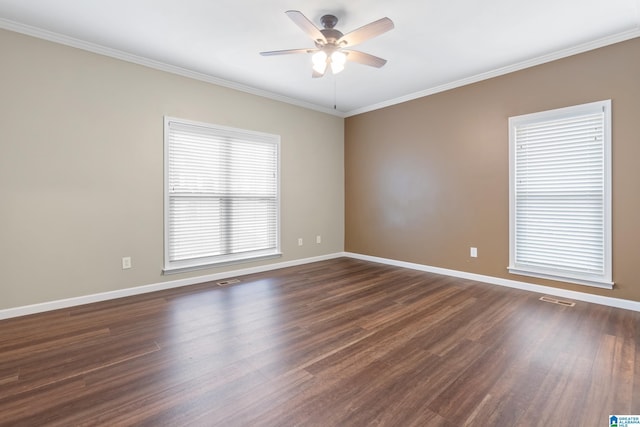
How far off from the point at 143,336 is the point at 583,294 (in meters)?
4.28

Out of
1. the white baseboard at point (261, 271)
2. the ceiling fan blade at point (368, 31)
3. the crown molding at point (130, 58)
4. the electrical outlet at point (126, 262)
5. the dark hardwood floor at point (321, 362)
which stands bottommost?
the dark hardwood floor at point (321, 362)

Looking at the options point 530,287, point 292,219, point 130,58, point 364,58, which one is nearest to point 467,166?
point 530,287

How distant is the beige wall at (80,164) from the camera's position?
2.79 meters

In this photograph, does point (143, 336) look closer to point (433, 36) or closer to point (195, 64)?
point (195, 64)

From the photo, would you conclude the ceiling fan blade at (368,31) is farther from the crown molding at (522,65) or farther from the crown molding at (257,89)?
the crown molding at (522,65)

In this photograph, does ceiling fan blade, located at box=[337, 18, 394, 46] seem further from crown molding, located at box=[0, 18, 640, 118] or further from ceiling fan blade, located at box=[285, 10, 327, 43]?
crown molding, located at box=[0, 18, 640, 118]

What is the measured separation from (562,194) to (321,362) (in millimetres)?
3207

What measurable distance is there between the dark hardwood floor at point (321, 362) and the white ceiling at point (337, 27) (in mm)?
2667

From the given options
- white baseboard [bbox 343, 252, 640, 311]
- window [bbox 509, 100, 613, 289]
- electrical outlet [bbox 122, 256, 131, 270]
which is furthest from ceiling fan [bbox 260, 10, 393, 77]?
white baseboard [bbox 343, 252, 640, 311]

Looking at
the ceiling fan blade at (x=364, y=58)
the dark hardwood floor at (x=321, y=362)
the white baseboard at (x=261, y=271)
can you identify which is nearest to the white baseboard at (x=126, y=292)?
the white baseboard at (x=261, y=271)

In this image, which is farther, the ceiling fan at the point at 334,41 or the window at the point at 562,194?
the window at the point at 562,194

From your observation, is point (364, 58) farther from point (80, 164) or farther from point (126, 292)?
point (126, 292)

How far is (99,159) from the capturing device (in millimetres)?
3209

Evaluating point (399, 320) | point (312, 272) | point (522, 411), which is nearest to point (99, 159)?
point (312, 272)
